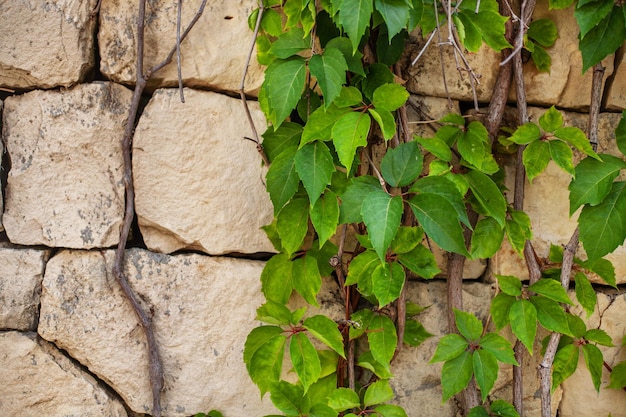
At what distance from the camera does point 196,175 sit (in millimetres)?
1381

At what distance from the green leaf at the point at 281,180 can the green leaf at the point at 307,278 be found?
141 millimetres

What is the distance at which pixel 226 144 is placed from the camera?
1.40 m

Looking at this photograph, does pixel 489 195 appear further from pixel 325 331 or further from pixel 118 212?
pixel 118 212

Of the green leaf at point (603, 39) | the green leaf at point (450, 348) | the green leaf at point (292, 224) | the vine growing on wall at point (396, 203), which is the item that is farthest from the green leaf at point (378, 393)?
the green leaf at point (603, 39)

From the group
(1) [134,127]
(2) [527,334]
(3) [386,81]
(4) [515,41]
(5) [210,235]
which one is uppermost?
(4) [515,41]

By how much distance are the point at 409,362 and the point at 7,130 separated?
1.07 metres

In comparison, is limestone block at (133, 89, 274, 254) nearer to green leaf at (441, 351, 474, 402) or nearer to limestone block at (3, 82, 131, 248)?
limestone block at (3, 82, 131, 248)

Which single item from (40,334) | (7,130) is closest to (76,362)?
(40,334)

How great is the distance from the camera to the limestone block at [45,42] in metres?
1.33

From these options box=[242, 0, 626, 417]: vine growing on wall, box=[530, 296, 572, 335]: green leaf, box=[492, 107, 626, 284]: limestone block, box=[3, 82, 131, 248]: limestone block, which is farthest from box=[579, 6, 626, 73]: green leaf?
box=[3, 82, 131, 248]: limestone block

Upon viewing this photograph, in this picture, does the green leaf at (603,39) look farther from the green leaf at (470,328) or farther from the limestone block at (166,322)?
the limestone block at (166,322)

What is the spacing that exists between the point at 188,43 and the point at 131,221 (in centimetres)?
42

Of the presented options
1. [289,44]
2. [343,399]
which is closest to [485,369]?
[343,399]

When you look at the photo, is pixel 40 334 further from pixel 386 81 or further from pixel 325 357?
pixel 386 81
